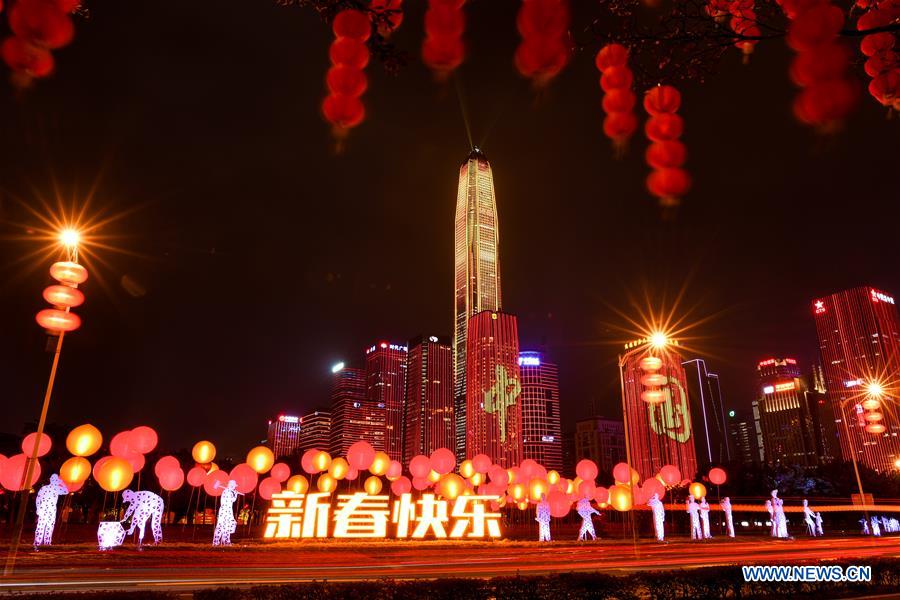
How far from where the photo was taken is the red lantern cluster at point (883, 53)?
4.15 metres

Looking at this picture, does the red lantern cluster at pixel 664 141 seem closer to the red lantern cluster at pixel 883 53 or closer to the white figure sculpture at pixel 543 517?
the red lantern cluster at pixel 883 53

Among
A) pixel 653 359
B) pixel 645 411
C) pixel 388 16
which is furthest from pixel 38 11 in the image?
pixel 645 411

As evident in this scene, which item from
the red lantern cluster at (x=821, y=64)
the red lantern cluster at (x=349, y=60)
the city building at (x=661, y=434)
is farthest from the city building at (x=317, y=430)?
the red lantern cluster at (x=821, y=64)

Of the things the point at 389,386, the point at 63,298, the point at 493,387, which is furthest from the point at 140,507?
the point at 389,386

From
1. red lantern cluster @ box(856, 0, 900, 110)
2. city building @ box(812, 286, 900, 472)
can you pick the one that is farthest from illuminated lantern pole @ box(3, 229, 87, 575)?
city building @ box(812, 286, 900, 472)

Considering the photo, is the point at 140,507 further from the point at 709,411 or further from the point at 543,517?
the point at 709,411

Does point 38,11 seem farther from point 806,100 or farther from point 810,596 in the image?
point 810,596

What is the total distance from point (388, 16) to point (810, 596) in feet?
28.9

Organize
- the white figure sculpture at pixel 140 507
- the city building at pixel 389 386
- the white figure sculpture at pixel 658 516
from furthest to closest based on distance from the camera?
the city building at pixel 389 386, the white figure sculpture at pixel 658 516, the white figure sculpture at pixel 140 507

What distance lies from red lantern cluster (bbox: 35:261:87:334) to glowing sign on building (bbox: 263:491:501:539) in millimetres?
10551

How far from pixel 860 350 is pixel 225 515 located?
12547cm

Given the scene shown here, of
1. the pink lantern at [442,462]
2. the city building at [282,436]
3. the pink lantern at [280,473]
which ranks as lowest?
the pink lantern at [280,473]

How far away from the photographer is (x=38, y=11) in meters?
3.62

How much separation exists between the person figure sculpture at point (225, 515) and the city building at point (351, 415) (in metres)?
145
